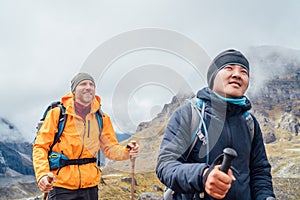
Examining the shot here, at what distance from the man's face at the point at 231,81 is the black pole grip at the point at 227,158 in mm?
1172

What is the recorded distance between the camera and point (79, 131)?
6184 mm

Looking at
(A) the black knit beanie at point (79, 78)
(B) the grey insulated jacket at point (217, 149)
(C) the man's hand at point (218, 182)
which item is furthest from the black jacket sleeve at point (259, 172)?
(A) the black knit beanie at point (79, 78)

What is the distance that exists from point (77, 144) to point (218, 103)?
12.5ft

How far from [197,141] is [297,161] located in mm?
142489

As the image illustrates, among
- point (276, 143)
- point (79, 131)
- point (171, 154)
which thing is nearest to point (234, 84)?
point (171, 154)

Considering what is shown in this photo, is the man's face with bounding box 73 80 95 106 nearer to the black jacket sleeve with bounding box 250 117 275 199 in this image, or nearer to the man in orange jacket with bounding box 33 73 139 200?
the man in orange jacket with bounding box 33 73 139 200

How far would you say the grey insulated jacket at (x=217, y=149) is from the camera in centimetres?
275

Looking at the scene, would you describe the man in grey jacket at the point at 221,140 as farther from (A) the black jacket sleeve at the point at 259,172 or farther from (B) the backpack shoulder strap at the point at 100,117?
(B) the backpack shoulder strap at the point at 100,117

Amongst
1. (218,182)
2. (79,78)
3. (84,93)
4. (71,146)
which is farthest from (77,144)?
(218,182)

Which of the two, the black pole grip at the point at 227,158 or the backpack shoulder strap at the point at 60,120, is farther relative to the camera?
the backpack shoulder strap at the point at 60,120

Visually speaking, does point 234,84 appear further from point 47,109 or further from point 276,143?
point 276,143

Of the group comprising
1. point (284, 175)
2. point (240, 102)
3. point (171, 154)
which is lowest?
point (284, 175)

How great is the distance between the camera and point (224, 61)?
3.30 metres

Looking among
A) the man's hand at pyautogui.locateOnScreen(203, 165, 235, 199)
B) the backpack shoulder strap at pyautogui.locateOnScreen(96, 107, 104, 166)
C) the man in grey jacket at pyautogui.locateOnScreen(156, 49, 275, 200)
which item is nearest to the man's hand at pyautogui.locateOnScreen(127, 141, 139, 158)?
the backpack shoulder strap at pyautogui.locateOnScreen(96, 107, 104, 166)
